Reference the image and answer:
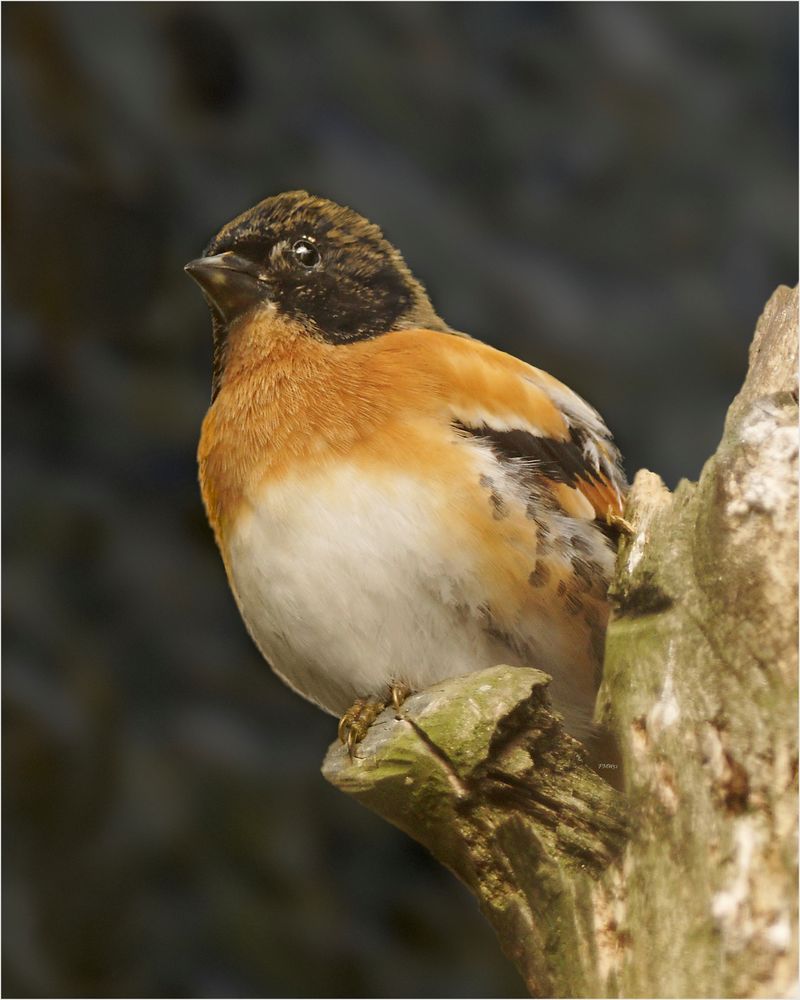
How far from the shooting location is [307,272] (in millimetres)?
2105

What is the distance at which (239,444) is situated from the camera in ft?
6.55

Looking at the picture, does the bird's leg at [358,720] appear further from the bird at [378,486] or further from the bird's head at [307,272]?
the bird's head at [307,272]

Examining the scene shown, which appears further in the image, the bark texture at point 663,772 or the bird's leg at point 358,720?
the bird's leg at point 358,720

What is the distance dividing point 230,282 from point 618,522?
0.78 m

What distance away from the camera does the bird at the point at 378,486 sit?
180 cm

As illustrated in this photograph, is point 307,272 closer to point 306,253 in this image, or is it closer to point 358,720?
point 306,253

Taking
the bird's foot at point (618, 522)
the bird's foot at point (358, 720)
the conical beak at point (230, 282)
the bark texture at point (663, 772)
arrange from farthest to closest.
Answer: the conical beak at point (230, 282), the bird's foot at point (358, 720), the bird's foot at point (618, 522), the bark texture at point (663, 772)

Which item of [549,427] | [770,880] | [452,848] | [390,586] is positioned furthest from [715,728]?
[549,427]

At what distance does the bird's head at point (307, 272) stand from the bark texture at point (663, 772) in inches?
30.1

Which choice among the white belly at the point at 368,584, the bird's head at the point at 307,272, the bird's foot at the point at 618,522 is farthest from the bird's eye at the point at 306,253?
the bird's foot at the point at 618,522

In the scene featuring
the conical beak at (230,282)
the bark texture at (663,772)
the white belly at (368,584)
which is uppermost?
the conical beak at (230,282)

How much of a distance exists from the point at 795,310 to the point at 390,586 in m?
0.70

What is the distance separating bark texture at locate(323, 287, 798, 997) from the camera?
52.4 inches

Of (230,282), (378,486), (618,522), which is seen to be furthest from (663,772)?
(230,282)
